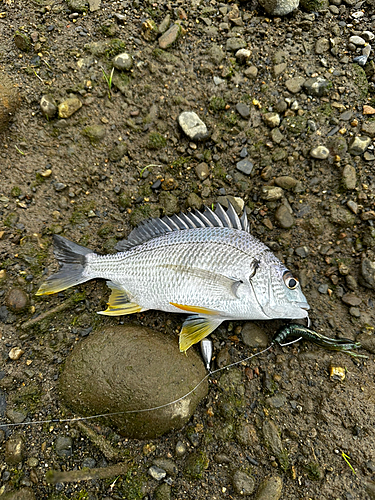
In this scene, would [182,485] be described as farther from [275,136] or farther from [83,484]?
[275,136]

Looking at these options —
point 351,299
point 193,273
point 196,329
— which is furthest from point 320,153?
point 196,329

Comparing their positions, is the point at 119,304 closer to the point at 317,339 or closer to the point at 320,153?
the point at 317,339

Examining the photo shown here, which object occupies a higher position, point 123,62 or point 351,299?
point 123,62

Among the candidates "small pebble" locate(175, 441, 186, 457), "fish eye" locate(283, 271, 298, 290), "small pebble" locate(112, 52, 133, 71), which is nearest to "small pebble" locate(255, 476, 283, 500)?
"small pebble" locate(175, 441, 186, 457)

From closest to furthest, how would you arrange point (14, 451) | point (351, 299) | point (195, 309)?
point (14, 451)
point (195, 309)
point (351, 299)

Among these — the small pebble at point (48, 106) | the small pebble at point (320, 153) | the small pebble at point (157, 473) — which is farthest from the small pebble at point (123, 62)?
the small pebble at point (157, 473)

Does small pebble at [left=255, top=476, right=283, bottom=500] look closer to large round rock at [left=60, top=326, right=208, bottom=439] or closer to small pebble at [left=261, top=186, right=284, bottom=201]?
large round rock at [left=60, top=326, right=208, bottom=439]

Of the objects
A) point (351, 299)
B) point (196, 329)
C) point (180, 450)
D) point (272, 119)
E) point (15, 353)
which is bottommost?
point (180, 450)

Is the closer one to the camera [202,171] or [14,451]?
[14,451]
